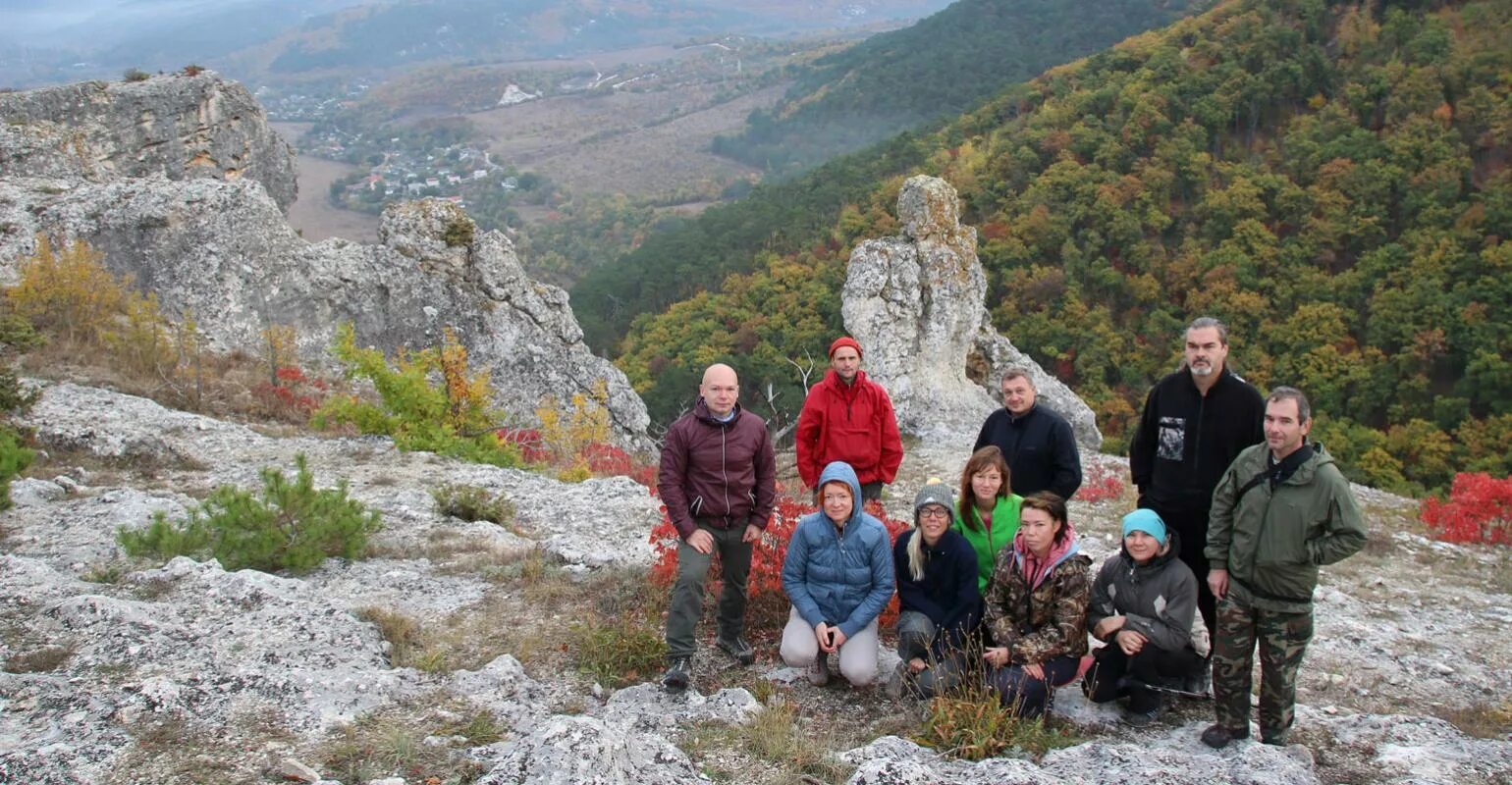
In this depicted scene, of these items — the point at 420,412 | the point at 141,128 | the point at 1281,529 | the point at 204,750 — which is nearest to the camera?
the point at 204,750

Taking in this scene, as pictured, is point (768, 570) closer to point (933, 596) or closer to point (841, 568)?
point (841, 568)

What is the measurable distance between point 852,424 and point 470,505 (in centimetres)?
423

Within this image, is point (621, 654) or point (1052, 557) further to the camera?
point (621, 654)

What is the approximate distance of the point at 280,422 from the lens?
455 inches

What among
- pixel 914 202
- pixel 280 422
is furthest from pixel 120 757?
pixel 914 202

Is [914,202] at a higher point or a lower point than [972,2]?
lower

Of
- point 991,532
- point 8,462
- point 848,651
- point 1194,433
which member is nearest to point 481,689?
point 848,651

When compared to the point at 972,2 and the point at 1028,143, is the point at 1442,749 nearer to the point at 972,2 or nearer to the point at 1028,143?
the point at 1028,143

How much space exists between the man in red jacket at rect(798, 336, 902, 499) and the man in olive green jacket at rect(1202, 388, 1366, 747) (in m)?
2.04

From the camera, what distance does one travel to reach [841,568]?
4.72 m

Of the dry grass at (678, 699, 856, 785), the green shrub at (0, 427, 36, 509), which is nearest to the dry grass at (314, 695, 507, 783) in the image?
the dry grass at (678, 699, 856, 785)

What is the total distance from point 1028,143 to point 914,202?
3050 cm

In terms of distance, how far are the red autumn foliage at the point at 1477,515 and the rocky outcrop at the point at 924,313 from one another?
21.7 feet

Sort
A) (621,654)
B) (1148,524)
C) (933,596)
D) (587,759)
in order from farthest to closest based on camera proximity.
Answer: (621,654)
(933,596)
(1148,524)
(587,759)
